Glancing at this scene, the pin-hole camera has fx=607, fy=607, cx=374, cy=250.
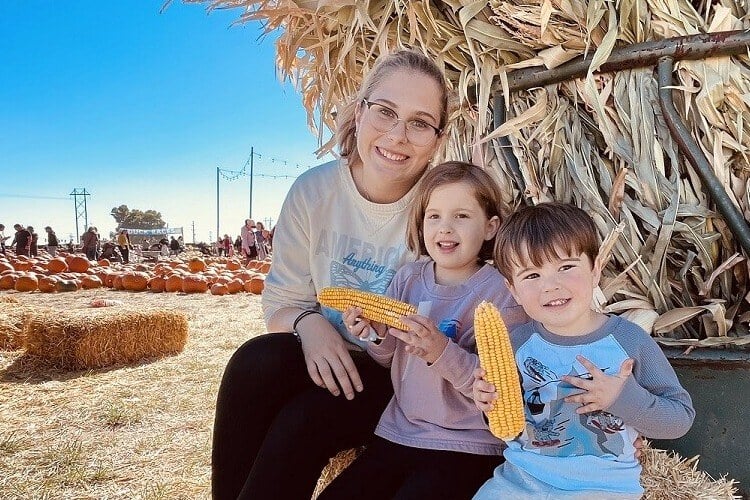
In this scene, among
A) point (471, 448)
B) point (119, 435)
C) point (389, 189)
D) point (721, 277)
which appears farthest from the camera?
point (119, 435)

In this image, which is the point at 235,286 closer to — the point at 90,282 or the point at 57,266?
the point at 90,282

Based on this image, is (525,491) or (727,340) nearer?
(525,491)

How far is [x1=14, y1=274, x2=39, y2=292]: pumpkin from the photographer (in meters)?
8.51

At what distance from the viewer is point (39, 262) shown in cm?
1072

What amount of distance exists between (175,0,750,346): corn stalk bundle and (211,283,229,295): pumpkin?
712 centimetres

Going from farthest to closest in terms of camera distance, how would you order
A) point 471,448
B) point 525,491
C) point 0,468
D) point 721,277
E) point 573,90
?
1. point 0,468
2. point 573,90
3. point 721,277
4. point 471,448
5. point 525,491

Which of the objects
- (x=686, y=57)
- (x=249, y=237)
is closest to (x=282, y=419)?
(x=686, y=57)

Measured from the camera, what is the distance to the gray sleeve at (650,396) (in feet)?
3.54

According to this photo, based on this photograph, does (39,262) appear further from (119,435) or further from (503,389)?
(503,389)

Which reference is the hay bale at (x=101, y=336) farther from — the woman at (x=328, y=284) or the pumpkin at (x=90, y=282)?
the pumpkin at (x=90, y=282)

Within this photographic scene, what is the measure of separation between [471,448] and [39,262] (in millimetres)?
11253

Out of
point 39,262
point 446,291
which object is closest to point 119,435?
point 446,291

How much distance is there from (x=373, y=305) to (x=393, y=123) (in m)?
0.48

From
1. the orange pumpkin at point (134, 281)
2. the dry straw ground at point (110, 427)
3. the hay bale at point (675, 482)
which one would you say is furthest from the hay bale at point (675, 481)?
the orange pumpkin at point (134, 281)
